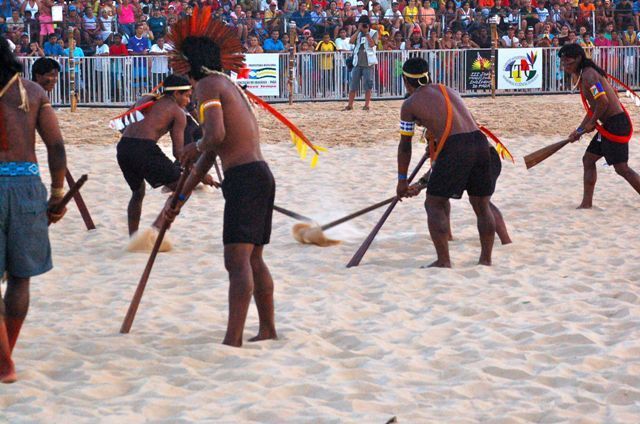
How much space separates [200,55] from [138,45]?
14612mm

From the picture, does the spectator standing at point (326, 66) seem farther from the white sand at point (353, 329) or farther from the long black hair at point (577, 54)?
the long black hair at point (577, 54)

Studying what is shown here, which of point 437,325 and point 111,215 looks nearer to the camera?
point 437,325

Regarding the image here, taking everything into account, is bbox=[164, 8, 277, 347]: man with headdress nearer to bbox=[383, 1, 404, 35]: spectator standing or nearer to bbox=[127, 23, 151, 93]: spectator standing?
bbox=[127, 23, 151, 93]: spectator standing

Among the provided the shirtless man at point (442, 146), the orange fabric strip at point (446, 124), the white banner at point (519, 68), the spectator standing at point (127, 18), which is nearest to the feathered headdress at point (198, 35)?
the shirtless man at point (442, 146)

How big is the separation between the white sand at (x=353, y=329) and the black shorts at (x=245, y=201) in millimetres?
594

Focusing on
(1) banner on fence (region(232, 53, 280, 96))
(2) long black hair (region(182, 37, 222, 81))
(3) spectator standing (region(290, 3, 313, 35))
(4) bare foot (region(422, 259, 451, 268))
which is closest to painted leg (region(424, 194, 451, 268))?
(4) bare foot (region(422, 259, 451, 268))

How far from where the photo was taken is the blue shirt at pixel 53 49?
1923 centimetres

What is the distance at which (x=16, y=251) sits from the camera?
5.00m

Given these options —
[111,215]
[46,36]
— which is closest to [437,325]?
[111,215]

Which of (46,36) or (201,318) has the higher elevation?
(46,36)

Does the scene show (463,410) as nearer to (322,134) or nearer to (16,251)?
(16,251)

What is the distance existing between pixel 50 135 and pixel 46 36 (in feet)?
50.7

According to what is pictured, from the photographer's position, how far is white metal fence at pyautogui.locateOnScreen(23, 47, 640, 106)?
19.5 meters

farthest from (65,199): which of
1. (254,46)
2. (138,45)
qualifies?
(254,46)
